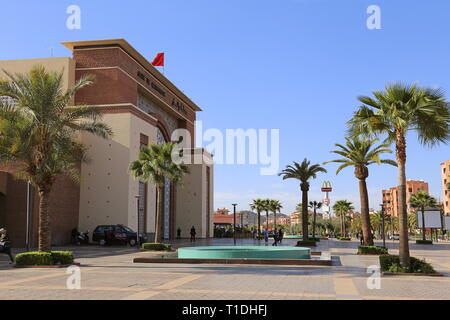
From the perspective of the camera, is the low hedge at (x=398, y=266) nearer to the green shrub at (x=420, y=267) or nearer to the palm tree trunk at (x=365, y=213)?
the green shrub at (x=420, y=267)

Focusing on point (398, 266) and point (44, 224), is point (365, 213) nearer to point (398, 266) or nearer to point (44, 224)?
point (398, 266)

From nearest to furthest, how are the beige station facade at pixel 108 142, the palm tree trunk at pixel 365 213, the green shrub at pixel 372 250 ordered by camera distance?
the green shrub at pixel 372 250 → the palm tree trunk at pixel 365 213 → the beige station facade at pixel 108 142

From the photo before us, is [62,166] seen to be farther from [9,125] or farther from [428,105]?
[428,105]

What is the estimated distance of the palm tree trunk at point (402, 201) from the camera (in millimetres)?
16125

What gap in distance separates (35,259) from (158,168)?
13.2 m

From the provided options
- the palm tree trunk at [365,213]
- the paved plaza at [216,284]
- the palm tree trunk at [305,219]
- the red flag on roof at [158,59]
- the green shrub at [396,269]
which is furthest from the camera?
the red flag on roof at [158,59]

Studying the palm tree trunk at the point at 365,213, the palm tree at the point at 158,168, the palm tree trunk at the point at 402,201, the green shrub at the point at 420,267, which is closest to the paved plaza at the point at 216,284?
the green shrub at the point at 420,267

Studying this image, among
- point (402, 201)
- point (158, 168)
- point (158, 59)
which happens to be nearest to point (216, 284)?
point (402, 201)

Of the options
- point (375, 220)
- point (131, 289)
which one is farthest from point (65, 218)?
point (375, 220)

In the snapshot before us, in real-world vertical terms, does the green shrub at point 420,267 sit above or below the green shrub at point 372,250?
above

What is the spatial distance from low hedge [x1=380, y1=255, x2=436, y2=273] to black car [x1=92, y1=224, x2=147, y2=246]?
2365 cm

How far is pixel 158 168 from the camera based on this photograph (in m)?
31.1
